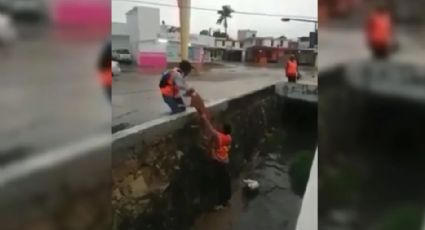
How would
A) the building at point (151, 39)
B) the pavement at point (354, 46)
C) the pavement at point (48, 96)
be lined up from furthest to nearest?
1. the building at point (151, 39)
2. the pavement at point (354, 46)
3. the pavement at point (48, 96)

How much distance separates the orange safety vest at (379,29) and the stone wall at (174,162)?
38 cm

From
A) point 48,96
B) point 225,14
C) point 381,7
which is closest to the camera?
point 48,96

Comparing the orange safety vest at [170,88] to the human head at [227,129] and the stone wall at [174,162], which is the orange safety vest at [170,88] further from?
the human head at [227,129]

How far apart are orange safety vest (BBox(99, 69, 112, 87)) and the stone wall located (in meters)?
0.17

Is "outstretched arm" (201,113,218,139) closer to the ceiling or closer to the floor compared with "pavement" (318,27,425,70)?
closer to the floor

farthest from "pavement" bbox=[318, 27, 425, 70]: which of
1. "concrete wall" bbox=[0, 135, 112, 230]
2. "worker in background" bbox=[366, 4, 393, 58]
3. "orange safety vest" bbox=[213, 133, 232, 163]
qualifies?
"concrete wall" bbox=[0, 135, 112, 230]

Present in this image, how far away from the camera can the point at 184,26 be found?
177 centimetres

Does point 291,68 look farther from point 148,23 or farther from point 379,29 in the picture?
point 148,23

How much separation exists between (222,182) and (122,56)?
0.55 metres

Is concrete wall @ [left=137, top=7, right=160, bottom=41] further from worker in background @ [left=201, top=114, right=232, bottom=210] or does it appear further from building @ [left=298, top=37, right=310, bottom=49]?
building @ [left=298, top=37, right=310, bottom=49]

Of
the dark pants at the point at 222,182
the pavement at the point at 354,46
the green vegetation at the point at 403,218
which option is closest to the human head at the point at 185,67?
the dark pants at the point at 222,182

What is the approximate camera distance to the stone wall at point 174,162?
1.71m

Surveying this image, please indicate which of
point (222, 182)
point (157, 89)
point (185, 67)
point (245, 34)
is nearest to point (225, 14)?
point (245, 34)

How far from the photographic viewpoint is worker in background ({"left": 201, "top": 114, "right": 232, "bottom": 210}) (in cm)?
176
